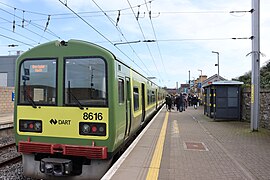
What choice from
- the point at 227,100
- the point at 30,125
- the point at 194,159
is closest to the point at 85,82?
the point at 30,125

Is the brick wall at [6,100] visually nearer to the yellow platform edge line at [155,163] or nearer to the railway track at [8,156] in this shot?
the railway track at [8,156]

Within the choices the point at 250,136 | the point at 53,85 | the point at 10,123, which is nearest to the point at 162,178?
the point at 53,85

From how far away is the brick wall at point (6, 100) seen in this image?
67.9ft

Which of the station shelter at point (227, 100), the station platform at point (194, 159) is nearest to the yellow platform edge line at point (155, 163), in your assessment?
the station platform at point (194, 159)

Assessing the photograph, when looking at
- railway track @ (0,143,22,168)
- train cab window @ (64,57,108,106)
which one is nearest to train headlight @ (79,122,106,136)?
train cab window @ (64,57,108,106)

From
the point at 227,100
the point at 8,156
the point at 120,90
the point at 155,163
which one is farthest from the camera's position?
the point at 227,100

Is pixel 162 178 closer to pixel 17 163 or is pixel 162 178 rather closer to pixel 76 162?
pixel 76 162

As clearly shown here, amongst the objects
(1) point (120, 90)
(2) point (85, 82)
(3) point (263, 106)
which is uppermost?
(2) point (85, 82)

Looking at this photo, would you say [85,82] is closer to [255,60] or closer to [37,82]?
[37,82]

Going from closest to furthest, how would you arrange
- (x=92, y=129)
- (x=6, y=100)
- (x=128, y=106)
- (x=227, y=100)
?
(x=92, y=129)
(x=128, y=106)
(x=227, y=100)
(x=6, y=100)

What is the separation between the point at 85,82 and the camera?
548cm

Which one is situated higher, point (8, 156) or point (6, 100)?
point (6, 100)

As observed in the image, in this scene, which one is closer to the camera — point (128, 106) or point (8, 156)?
point (128, 106)

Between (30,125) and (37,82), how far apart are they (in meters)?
0.88
